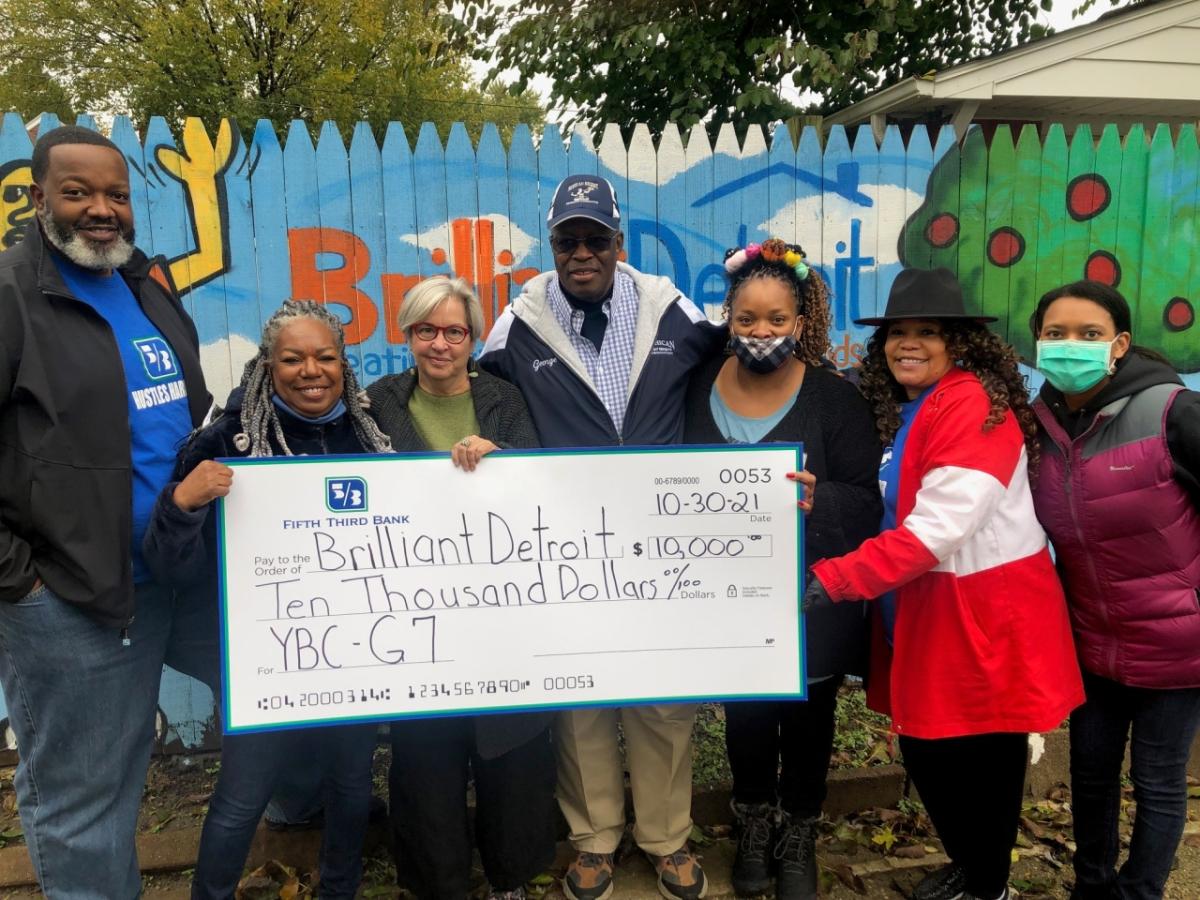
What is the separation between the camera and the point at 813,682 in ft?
8.75

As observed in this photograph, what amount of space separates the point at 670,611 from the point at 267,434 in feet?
4.33

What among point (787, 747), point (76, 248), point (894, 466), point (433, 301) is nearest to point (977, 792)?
point (787, 747)

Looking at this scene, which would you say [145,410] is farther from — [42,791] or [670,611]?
[670,611]

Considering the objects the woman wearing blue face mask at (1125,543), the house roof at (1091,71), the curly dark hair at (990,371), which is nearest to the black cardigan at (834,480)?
the curly dark hair at (990,371)

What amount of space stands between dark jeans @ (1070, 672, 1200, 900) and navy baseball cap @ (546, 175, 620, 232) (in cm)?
210

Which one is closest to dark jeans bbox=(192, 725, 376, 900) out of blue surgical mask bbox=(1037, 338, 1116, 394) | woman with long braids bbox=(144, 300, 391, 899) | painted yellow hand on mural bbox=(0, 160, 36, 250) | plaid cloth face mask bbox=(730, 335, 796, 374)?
woman with long braids bbox=(144, 300, 391, 899)

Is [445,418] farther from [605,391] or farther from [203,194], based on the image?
[203,194]

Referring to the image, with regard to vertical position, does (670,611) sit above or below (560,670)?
above

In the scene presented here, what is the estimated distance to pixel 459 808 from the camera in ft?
8.46

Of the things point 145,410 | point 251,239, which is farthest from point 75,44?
point 145,410

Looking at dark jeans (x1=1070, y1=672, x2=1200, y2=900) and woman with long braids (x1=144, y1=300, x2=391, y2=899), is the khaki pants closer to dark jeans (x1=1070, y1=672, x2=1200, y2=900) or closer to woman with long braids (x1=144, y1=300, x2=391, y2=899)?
woman with long braids (x1=144, y1=300, x2=391, y2=899)

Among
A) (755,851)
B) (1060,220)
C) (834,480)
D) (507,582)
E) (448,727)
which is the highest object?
(1060,220)

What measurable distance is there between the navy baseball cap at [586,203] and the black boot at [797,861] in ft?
7.01

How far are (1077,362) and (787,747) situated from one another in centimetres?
154
